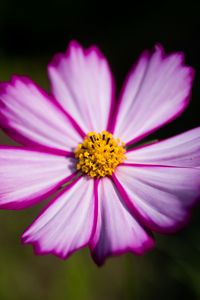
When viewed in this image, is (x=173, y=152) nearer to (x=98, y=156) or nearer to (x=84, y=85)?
(x=98, y=156)

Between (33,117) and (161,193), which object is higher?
(33,117)

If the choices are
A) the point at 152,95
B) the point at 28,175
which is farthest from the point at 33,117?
the point at 152,95

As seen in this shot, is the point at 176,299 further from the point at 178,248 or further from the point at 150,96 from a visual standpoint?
the point at 150,96

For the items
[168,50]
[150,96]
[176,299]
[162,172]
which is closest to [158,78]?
[150,96]

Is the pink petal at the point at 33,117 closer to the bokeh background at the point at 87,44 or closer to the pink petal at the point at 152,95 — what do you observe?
the pink petal at the point at 152,95

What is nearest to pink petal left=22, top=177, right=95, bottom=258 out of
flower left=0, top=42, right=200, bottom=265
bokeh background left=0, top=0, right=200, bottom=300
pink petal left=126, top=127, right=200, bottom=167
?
flower left=0, top=42, right=200, bottom=265

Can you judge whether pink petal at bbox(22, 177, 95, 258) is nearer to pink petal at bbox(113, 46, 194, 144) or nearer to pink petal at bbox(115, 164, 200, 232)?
pink petal at bbox(115, 164, 200, 232)

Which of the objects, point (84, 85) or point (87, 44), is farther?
point (87, 44)
